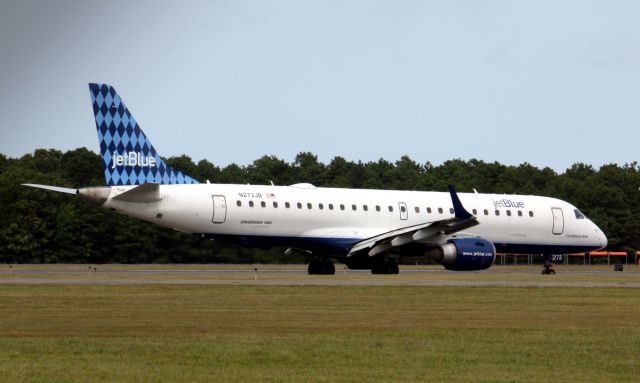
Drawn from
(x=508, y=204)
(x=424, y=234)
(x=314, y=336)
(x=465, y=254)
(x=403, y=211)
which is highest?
(x=508, y=204)

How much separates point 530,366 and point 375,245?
34.0 meters

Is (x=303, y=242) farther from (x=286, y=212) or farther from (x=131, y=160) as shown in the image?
(x=131, y=160)

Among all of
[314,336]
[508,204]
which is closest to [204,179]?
[508,204]

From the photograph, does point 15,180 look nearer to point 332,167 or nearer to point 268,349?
point 332,167

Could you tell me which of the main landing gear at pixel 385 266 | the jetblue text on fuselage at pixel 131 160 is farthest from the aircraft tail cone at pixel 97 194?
the main landing gear at pixel 385 266

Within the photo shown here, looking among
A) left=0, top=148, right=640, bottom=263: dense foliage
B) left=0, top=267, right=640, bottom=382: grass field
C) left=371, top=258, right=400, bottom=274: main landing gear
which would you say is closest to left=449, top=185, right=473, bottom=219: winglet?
left=371, top=258, right=400, bottom=274: main landing gear

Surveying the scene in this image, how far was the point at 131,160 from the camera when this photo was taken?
2056 inches

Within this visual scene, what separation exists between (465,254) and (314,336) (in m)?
28.9

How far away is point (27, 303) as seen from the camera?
31438 mm

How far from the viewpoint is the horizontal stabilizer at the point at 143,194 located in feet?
164

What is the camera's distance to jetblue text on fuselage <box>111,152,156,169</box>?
52.0m

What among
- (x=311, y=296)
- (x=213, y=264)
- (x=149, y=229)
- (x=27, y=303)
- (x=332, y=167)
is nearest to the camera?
(x=27, y=303)

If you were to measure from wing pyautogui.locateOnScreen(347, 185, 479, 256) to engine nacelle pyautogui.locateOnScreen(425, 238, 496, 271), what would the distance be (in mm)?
538

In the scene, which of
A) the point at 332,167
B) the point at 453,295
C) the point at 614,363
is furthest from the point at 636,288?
the point at 332,167
